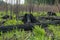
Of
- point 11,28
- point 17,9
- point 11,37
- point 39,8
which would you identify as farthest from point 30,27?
point 39,8

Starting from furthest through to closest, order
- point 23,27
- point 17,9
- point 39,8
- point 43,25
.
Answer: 1. point 39,8
2. point 17,9
3. point 43,25
4. point 23,27

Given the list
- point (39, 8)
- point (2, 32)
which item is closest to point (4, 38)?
point (2, 32)

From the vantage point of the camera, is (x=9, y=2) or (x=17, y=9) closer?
(x=17, y=9)

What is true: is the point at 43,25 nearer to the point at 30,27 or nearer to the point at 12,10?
the point at 30,27

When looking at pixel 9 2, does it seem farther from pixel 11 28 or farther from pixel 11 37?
pixel 11 37

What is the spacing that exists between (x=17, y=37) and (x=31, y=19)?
184 cm

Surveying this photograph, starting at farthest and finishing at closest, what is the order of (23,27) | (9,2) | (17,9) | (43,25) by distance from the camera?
(9,2)
(17,9)
(43,25)
(23,27)

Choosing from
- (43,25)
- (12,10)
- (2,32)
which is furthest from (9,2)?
(2,32)

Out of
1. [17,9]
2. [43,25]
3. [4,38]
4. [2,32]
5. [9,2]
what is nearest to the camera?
[4,38]

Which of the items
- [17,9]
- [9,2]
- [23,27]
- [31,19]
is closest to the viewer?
[23,27]

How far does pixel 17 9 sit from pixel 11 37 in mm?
3111

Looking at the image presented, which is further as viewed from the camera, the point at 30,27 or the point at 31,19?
the point at 31,19

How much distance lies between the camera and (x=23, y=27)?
11.6 ft

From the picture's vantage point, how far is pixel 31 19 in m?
4.54
